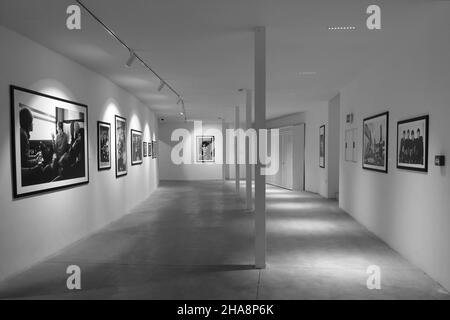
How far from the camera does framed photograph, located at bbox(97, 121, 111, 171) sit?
7353mm

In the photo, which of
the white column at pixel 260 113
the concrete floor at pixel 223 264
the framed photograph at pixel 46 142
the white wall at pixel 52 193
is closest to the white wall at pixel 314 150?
the concrete floor at pixel 223 264

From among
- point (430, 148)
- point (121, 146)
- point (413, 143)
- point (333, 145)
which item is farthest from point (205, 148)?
point (430, 148)

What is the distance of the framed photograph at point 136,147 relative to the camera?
1031cm

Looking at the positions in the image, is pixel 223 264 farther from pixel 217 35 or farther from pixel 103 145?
pixel 103 145

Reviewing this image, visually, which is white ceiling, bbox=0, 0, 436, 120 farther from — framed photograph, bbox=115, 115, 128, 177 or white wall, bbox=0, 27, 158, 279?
framed photograph, bbox=115, 115, 128, 177

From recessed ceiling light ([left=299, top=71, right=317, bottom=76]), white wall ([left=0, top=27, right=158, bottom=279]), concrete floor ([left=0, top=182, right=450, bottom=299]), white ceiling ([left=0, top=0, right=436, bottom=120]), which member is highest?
white ceiling ([left=0, top=0, right=436, bottom=120])

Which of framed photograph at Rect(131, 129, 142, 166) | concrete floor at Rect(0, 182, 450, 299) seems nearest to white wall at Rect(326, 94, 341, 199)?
concrete floor at Rect(0, 182, 450, 299)

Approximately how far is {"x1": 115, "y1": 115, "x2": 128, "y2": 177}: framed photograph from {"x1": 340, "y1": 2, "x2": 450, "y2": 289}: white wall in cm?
538

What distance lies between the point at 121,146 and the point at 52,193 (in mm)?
3571

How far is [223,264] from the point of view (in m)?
5.07

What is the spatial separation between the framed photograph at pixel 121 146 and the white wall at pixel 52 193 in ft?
0.69
